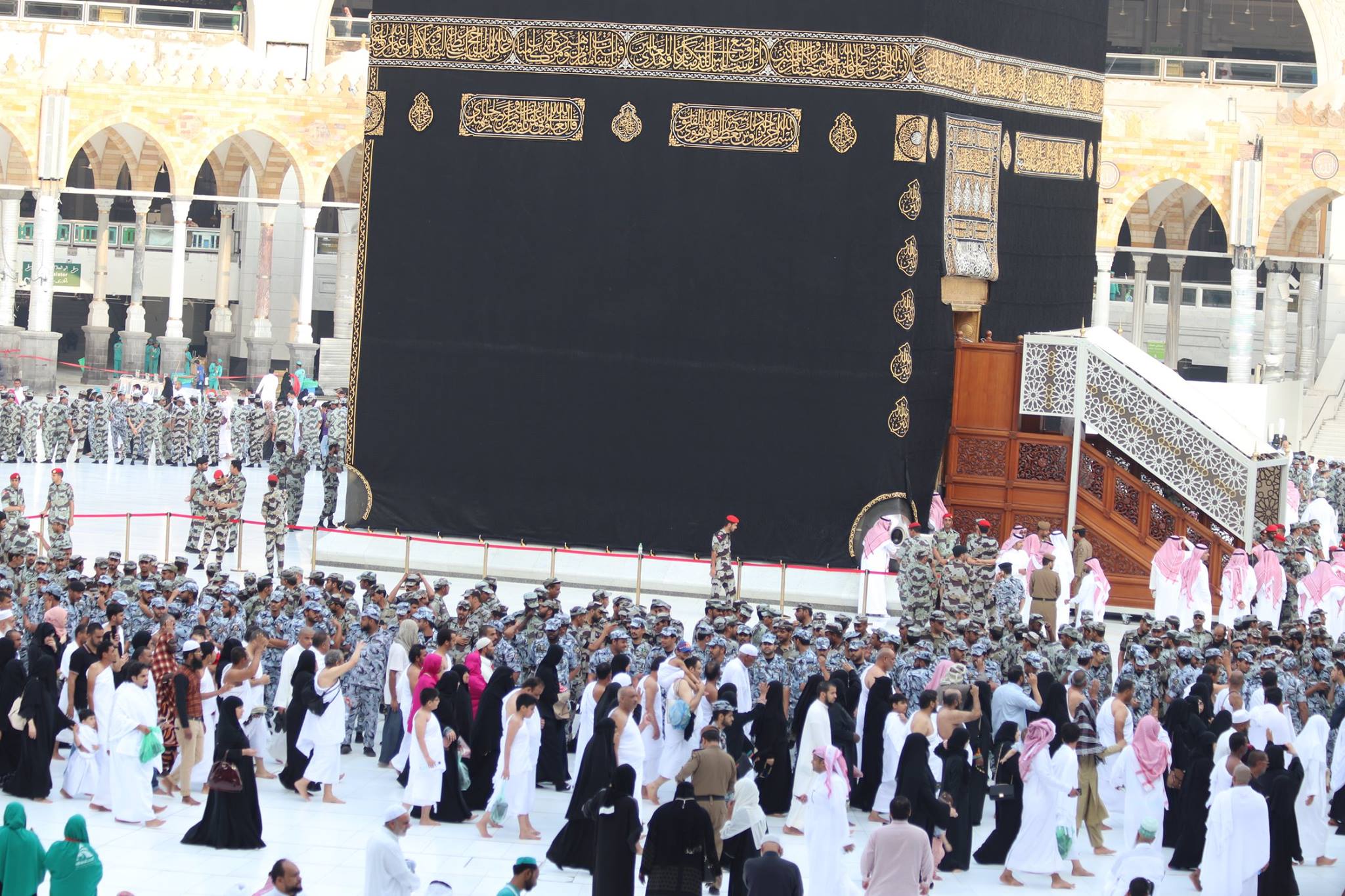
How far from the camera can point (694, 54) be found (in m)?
15.9

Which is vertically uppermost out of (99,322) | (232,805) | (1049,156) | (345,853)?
(1049,156)

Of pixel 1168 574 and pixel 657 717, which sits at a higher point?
pixel 1168 574

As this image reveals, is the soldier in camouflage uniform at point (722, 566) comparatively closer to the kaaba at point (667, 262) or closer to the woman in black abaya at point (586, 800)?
the kaaba at point (667, 262)

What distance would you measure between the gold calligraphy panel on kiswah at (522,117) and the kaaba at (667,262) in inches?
0.8

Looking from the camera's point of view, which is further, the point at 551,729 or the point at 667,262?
the point at 667,262

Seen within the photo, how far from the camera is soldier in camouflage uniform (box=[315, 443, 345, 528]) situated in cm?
1747

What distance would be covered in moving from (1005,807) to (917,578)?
4.85 metres

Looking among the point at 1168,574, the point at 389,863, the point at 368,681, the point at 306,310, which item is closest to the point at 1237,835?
the point at 389,863

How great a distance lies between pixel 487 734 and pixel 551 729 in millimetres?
637

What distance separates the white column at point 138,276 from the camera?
30.0 meters

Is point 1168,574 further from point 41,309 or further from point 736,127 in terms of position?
point 41,309

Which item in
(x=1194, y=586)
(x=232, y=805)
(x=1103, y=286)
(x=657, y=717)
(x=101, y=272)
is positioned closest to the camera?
(x=232, y=805)

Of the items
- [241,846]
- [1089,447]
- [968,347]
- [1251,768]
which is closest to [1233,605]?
[1089,447]

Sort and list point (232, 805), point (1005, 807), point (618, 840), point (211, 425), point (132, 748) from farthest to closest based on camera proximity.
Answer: point (211, 425) < point (1005, 807) < point (132, 748) < point (232, 805) < point (618, 840)
